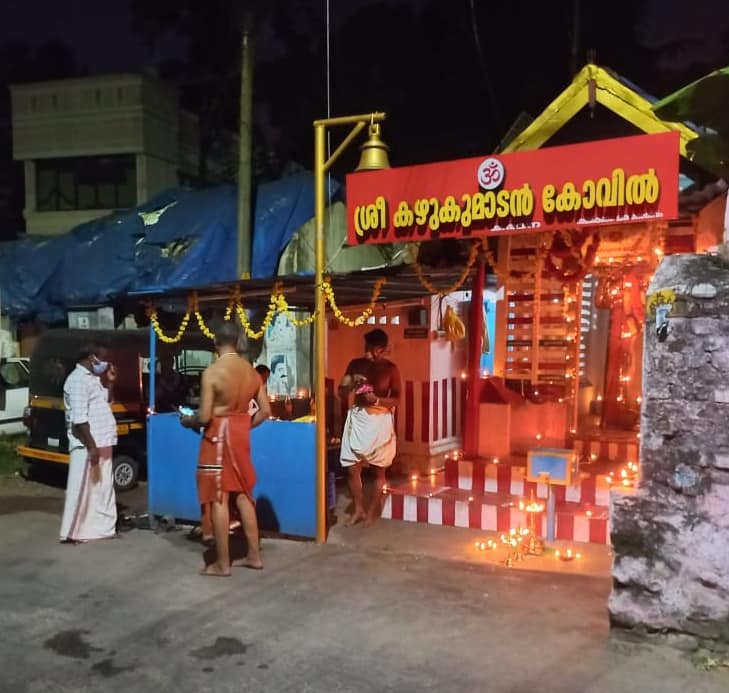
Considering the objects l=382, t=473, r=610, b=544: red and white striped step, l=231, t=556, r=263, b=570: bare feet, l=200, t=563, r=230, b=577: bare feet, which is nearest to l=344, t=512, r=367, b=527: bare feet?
l=382, t=473, r=610, b=544: red and white striped step

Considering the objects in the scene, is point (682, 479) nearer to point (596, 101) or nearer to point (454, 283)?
point (454, 283)

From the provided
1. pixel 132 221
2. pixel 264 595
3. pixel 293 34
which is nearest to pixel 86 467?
pixel 264 595

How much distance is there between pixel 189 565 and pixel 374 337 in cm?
259

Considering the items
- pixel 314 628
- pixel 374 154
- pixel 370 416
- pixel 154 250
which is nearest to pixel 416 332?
pixel 370 416

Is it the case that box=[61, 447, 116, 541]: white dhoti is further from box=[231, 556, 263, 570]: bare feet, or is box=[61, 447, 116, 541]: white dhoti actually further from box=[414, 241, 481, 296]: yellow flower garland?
box=[414, 241, 481, 296]: yellow flower garland

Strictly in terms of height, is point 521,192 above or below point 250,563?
above

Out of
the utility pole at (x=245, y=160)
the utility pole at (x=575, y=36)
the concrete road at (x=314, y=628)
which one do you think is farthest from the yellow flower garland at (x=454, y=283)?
the utility pole at (x=575, y=36)

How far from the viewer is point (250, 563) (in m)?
6.05

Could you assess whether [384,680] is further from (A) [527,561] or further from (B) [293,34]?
(B) [293,34]

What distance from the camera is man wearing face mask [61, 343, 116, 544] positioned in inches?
271

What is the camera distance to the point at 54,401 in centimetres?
980

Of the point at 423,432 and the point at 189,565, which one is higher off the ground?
the point at 423,432

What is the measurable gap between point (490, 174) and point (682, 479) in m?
3.10

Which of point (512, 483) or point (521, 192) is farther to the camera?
point (512, 483)
